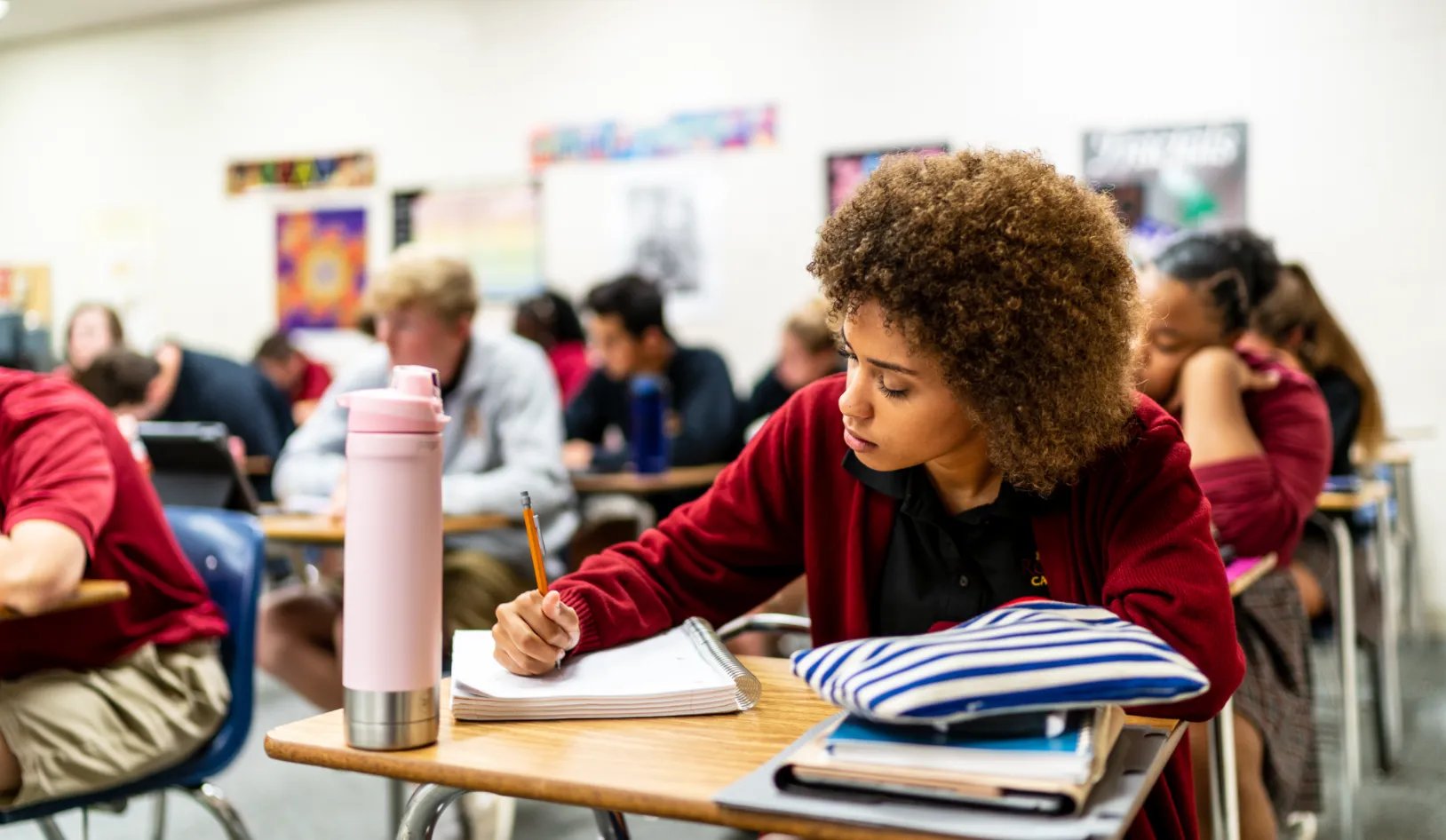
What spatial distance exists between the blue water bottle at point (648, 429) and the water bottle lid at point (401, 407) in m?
2.75

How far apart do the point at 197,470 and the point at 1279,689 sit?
7.08ft

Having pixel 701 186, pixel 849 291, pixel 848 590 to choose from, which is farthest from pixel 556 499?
pixel 701 186

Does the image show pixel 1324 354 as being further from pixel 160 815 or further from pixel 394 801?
pixel 160 815

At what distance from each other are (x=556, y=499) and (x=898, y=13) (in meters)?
3.92

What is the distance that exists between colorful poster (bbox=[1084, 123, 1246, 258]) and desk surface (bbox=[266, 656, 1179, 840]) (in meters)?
4.70

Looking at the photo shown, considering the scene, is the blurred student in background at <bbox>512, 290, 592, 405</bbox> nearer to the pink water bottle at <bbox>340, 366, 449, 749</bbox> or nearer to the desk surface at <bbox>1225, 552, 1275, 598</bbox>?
the desk surface at <bbox>1225, 552, 1275, 598</bbox>

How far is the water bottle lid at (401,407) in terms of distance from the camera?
88cm

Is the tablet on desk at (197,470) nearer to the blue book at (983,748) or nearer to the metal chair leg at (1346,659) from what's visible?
the blue book at (983,748)

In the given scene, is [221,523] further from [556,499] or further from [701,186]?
[701,186]

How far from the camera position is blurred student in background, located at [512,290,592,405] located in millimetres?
5422

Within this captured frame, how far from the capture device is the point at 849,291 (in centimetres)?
110

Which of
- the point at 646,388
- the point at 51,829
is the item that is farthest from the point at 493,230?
the point at 51,829

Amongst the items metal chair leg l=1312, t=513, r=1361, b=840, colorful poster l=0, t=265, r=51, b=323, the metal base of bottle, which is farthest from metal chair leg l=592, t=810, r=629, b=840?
colorful poster l=0, t=265, r=51, b=323

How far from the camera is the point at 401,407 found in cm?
88
